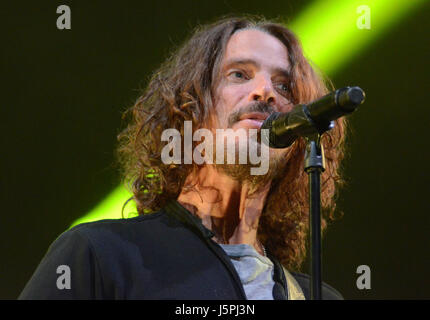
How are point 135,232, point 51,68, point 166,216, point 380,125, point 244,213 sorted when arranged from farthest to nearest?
point 380,125, point 51,68, point 244,213, point 166,216, point 135,232

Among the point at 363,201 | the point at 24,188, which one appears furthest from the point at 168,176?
the point at 363,201

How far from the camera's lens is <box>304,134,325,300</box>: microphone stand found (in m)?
1.17

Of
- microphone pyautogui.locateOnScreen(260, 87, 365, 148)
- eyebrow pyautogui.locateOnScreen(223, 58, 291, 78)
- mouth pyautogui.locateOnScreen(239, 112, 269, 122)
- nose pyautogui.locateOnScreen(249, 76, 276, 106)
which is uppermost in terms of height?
eyebrow pyautogui.locateOnScreen(223, 58, 291, 78)

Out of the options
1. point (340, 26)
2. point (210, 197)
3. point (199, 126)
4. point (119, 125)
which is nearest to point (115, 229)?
point (210, 197)

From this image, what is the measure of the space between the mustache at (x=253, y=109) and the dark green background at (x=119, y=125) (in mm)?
706

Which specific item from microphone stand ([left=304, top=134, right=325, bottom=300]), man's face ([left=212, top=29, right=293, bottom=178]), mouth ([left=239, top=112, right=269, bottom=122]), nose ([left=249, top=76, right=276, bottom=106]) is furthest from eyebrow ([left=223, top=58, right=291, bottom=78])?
microphone stand ([left=304, top=134, right=325, bottom=300])

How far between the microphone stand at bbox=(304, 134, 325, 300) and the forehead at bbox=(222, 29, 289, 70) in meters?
0.63

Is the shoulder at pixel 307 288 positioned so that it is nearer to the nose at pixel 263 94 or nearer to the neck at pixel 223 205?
the neck at pixel 223 205

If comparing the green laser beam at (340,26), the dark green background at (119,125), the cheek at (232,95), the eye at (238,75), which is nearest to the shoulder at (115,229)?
the cheek at (232,95)

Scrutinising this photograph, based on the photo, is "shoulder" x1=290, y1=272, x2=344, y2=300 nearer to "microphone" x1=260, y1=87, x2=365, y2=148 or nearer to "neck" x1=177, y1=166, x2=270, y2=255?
"neck" x1=177, y1=166, x2=270, y2=255

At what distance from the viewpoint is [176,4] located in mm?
2309

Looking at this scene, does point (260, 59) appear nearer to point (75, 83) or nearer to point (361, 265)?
point (75, 83)

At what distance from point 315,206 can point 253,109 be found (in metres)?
0.55

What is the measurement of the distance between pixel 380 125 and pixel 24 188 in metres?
1.50
